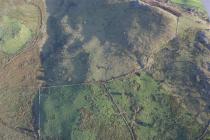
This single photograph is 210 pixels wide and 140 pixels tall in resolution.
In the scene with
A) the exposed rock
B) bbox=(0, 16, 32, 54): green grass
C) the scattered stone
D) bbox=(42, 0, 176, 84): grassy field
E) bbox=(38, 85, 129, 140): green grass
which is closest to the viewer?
bbox=(38, 85, 129, 140): green grass

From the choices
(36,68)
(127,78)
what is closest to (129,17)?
(127,78)

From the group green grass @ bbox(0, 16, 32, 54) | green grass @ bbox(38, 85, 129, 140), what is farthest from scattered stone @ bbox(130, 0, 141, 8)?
green grass @ bbox(0, 16, 32, 54)

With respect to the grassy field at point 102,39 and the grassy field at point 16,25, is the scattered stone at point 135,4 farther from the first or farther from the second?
the grassy field at point 16,25

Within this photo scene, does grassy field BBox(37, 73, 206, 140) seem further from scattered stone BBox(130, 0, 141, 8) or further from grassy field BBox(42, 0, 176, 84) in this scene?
scattered stone BBox(130, 0, 141, 8)

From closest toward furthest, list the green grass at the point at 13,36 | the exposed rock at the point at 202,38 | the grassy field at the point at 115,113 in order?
1. the grassy field at the point at 115,113
2. the exposed rock at the point at 202,38
3. the green grass at the point at 13,36

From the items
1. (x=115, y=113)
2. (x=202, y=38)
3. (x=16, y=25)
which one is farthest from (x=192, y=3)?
(x=16, y=25)

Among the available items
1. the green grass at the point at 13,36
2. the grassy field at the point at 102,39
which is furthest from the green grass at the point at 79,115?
the green grass at the point at 13,36

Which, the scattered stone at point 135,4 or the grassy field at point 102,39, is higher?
the scattered stone at point 135,4

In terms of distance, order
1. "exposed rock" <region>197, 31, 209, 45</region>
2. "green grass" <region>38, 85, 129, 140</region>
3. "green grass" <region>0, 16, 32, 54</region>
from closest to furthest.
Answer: "green grass" <region>38, 85, 129, 140</region>, "exposed rock" <region>197, 31, 209, 45</region>, "green grass" <region>0, 16, 32, 54</region>

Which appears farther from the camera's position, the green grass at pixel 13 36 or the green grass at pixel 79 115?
the green grass at pixel 13 36
